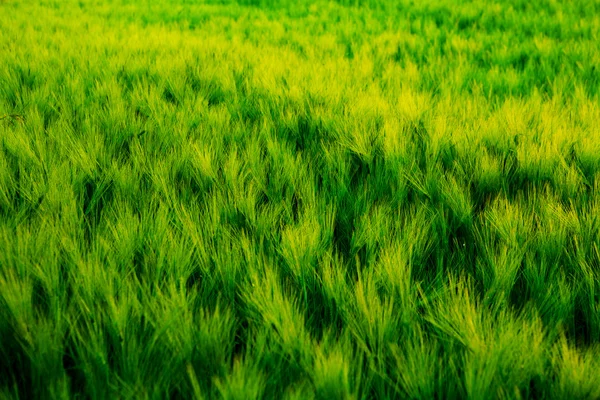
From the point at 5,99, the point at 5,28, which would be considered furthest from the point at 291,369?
the point at 5,28

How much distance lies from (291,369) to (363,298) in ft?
0.45

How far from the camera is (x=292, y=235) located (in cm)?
72

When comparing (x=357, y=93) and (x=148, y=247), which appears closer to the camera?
(x=148, y=247)

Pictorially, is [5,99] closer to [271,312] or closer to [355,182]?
[355,182]

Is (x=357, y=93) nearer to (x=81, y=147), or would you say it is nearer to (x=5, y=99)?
(x=81, y=147)

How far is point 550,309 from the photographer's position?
2.07 feet

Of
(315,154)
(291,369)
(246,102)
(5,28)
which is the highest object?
(5,28)

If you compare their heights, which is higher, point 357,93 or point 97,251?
point 357,93

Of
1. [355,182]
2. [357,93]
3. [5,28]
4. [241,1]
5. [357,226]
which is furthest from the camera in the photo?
[241,1]

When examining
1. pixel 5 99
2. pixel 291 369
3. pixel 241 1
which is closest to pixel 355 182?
pixel 291 369

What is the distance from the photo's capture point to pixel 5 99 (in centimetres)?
142

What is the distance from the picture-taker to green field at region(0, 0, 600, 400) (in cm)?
52

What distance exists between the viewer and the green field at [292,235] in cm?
52

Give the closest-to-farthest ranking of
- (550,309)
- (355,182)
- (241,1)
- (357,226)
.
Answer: (550,309)
(357,226)
(355,182)
(241,1)
